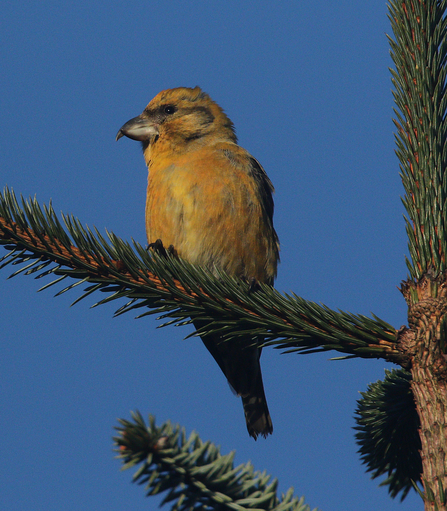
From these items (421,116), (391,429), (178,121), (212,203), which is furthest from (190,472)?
(178,121)

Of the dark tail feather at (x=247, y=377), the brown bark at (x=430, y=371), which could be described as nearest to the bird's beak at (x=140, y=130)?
the dark tail feather at (x=247, y=377)

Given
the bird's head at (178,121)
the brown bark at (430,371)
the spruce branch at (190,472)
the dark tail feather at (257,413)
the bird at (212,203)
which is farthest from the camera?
the bird's head at (178,121)

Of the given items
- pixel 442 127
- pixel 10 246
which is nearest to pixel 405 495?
pixel 442 127

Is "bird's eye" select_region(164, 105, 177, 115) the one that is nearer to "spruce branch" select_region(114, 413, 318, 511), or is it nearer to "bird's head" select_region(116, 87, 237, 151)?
"bird's head" select_region(116, 87, 237, 151)

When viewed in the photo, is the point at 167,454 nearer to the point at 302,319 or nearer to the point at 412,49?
the point at 302,319

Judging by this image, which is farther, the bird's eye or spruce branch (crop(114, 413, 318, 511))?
the bird's eye

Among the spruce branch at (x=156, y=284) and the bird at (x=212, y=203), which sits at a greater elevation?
the bird at (x=212, y=203)

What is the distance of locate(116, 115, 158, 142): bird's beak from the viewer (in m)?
4.75

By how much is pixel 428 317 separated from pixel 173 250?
2.37 m

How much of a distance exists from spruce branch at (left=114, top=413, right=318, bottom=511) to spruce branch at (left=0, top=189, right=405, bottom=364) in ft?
3.02

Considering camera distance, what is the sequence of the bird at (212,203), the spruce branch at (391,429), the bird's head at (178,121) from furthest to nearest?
the bird's head at (178,121) < the bird at (212,203) < the spruce branch at (391,429)

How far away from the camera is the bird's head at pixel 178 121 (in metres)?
4.70

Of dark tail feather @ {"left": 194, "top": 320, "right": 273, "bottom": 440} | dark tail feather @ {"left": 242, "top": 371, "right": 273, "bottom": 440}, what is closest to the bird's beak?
dark tail feather @ {"left": 194, "top": 320, "right": 273, "bottom": 440}

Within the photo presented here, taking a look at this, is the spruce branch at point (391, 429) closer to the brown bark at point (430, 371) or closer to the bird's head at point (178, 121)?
the brown bark at point (430, 371)
